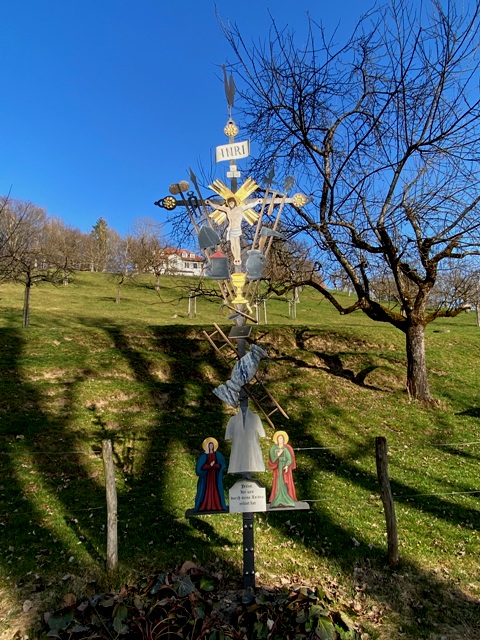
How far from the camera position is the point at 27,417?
35.1 ft

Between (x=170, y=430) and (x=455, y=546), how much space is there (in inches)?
276

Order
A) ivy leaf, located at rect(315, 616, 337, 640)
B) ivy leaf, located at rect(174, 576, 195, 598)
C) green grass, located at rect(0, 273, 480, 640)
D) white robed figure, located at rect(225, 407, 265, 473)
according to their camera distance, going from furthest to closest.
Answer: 1. green grass, located at rect(0, 273, 480, 640)
2. white robed figure, located at rect(225, 407, 265, 473)
3. ivy leaf, located at rect(174, 576, 195, 598)
4. ivy leaf, located at rect(315, 616, 337, 640)

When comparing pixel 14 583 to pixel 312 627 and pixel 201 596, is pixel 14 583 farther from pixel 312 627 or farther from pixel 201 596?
pixel 312 627

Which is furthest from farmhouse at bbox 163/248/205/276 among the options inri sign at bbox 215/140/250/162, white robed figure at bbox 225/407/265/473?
white robed figure at bbox 225/407/265/473

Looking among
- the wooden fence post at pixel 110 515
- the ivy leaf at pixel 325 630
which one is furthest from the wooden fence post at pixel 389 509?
the wooden fence post at pixel 110 515

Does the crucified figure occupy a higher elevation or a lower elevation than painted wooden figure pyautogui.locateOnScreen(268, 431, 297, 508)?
higher

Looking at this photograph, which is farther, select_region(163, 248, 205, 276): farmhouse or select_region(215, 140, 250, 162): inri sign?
select_region(163, 248, 205, 276): farmhouse

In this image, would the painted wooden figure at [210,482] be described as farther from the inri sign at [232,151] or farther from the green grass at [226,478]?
the inri sign at [232,151]

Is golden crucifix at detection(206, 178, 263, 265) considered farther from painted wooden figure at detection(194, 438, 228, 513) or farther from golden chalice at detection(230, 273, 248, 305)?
painted wooden figure at detection(194, 438, 228, 513)

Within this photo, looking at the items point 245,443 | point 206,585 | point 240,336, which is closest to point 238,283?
point 240,336

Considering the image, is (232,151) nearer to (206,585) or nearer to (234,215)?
(234,215)

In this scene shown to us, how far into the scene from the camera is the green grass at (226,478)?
18.2 feet

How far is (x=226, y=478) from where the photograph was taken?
859 cm

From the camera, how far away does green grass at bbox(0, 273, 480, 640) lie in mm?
5543
